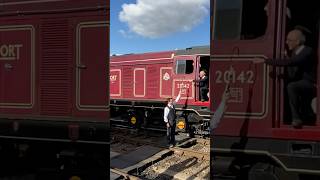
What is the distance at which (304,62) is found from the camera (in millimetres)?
3760

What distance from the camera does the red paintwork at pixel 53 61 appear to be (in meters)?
4.63

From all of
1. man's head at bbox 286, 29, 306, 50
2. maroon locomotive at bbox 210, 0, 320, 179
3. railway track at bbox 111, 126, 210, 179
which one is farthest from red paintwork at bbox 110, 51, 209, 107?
man's head at bbox 286, 29, 306, 50

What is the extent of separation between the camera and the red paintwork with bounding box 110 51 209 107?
1549 cm

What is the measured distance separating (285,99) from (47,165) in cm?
310

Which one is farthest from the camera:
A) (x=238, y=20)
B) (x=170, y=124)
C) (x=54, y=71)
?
(x=170, y=124)

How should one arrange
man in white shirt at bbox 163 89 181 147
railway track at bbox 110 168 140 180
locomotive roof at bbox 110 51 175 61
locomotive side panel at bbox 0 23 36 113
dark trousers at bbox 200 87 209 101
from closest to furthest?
locomotive side panel at bbox 0 23 36 113 < railway track at bbox 110 168 140 180 < man in white shirt at bbox 163 89 181 147 < dark trousers at bbox 200 87 209 101 < locomotive roof at bbox 110 51 175 61

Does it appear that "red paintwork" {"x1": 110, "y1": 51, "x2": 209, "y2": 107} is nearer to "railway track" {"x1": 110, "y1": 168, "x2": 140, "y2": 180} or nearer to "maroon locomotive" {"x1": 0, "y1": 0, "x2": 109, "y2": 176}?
"railway track" {"x1": 110, "y1": 168, "x2": 140, "y2": 180}

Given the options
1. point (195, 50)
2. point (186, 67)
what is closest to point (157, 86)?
point (186, 67)

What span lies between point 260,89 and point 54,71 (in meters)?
2.59

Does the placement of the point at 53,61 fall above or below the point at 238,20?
below

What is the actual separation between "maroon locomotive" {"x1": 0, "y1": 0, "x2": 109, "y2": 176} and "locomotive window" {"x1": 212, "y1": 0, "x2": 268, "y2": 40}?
139cm

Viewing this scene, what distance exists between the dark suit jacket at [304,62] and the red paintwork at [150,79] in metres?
11.0

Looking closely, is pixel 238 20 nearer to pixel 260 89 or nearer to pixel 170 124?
pixel 260 89

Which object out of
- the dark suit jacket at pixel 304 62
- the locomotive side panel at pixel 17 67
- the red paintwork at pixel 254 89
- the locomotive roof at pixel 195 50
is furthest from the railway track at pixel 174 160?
the dark suit jacket at pixel 304 62
